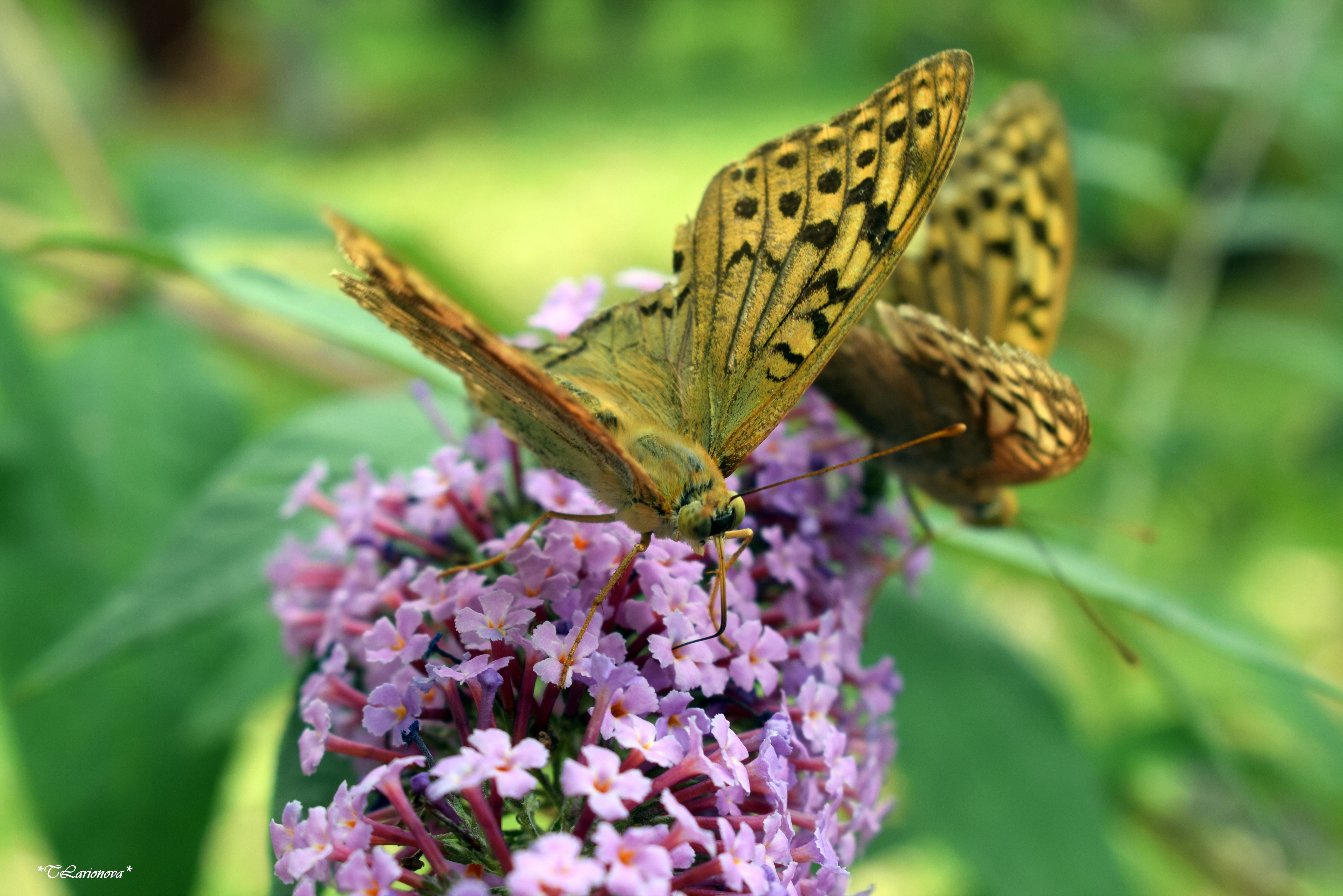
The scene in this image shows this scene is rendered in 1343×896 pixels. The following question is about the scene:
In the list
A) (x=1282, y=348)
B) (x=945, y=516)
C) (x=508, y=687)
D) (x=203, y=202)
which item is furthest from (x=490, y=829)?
(x=1282, y=348)

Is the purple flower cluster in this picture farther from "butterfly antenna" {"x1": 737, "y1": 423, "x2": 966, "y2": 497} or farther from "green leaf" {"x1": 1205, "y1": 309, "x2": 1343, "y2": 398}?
"green leaf" {"x1": 1205, "y1": 309, "x2": 1343, "y2": 398}

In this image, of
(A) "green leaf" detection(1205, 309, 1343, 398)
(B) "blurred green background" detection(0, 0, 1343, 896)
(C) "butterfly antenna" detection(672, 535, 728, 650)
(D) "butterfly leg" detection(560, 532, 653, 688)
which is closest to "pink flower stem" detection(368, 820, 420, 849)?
(D) "butterfly leg" detection(560, 532, 653, 688)

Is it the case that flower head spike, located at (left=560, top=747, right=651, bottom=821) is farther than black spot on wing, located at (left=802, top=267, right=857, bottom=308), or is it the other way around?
black spot on wing, located at (left=802, top=267, right=857, bottom=308)

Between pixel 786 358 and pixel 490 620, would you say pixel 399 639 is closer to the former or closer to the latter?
pixel 490 620

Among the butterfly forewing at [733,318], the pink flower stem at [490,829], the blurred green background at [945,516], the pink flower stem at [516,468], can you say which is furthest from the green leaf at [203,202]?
the pink flower stem at [490,829]

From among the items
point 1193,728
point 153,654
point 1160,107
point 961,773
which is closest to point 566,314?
point 153,654

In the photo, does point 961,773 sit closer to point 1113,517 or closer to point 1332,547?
point 1113,517

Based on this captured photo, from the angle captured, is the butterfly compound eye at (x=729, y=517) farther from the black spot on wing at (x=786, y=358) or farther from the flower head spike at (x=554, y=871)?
the flower head spike at (x=554, y=871)
